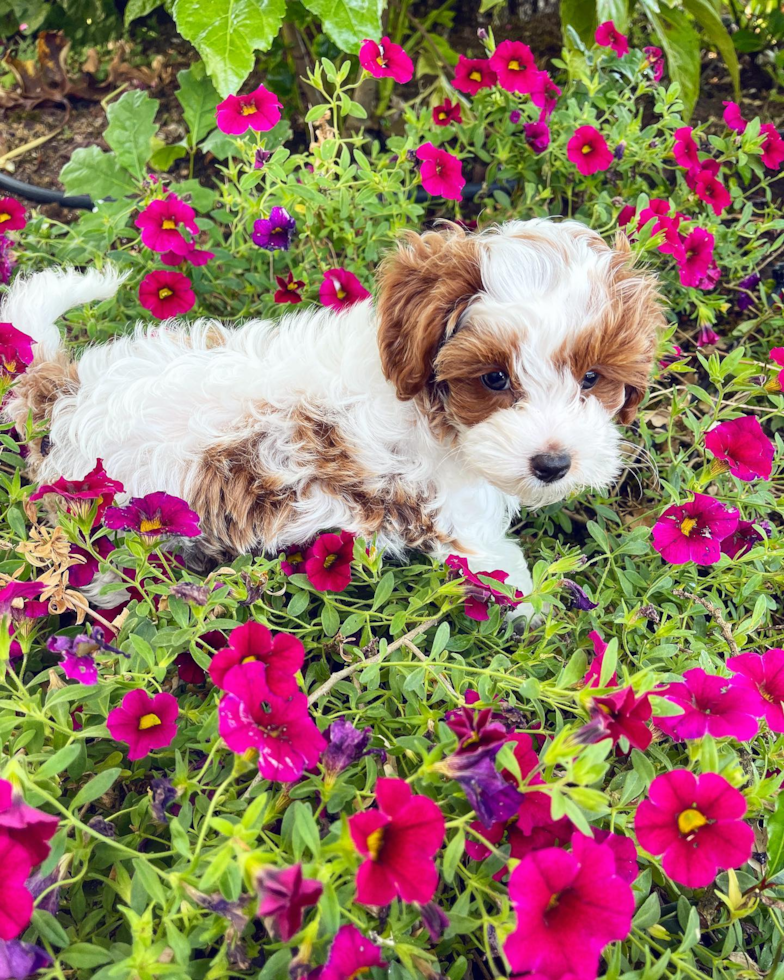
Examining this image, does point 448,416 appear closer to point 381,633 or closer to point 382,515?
point 382,515

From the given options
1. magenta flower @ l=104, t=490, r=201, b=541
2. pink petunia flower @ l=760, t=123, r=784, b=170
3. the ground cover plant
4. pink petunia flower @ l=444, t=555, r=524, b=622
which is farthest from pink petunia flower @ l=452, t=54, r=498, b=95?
magenta flower @ l=104, t=490, r=201, b=541

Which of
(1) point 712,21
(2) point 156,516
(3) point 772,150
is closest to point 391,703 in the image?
(2) point 156,516

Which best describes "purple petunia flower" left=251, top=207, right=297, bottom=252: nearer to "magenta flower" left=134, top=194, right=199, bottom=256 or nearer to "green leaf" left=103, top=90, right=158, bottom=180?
"magenta flower" left=134, top=194, right=199, bottom=256

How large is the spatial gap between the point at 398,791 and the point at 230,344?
1.86 meters

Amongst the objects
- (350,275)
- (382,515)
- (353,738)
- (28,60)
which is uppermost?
(28,60)

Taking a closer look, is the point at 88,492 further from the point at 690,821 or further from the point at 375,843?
the point at 690,821

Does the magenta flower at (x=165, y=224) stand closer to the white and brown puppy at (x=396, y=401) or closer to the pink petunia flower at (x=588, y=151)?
the white and brown puppy at (x=396, y=401)

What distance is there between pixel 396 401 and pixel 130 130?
7.53 ft

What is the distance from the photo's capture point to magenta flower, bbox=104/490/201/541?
1.76 meters

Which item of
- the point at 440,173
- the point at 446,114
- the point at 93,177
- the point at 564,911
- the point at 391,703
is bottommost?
the point at 391,703

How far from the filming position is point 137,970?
1.20 m

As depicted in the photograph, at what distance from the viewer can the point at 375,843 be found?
1.17 metres

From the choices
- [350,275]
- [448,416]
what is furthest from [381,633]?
[350,275]

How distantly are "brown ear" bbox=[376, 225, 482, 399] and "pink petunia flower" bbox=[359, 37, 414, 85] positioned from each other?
3.49 ft
